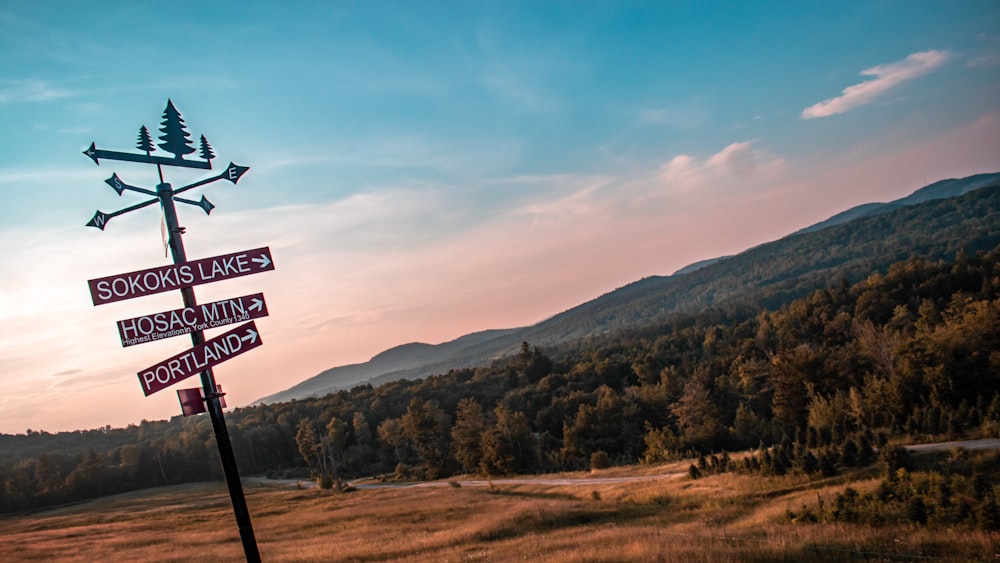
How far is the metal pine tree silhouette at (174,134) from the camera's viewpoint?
408 inches

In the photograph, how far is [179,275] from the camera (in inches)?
376

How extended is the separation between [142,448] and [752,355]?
126 m

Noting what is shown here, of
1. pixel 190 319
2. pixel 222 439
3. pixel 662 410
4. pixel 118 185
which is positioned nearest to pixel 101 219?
pixel 118 185

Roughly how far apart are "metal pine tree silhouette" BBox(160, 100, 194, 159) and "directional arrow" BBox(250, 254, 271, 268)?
246cm

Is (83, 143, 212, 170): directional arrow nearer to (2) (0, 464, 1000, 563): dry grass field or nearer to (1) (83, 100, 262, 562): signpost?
(1) (83, 100, 262, 562): signpost

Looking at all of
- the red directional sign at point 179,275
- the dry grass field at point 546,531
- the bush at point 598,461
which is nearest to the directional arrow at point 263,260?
the red directional sign at point 179,275

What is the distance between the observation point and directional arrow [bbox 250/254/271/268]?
1012 centimetres

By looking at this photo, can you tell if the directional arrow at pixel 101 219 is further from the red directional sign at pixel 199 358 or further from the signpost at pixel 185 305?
the red directional sign at pixel 199 358

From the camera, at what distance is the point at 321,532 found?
3519cm

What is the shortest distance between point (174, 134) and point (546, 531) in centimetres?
2284

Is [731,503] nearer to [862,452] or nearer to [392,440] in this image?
[862,452]

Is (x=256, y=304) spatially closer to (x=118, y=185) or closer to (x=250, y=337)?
(x=250, y=337)

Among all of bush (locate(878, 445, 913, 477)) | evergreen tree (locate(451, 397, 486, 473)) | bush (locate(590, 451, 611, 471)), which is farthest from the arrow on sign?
evergreen tree (locate(451, 397, 486, 473))

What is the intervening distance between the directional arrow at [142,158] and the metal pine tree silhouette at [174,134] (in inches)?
5.6
